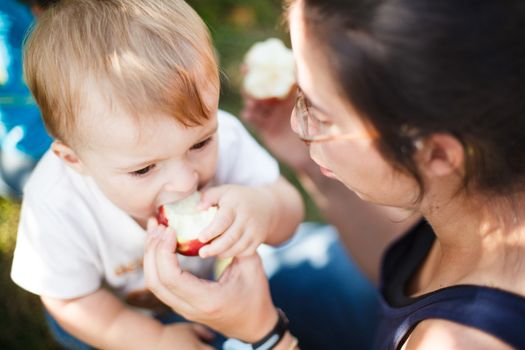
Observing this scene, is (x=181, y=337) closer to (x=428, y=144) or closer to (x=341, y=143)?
(x=341, y=143)

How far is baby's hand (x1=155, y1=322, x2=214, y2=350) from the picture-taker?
1463 millimetres

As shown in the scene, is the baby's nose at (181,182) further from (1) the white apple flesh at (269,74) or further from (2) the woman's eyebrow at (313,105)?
(1) the white apple flesh at (269,74)

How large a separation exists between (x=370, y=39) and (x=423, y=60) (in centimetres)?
8

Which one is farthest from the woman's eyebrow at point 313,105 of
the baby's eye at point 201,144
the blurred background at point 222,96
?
the blurred background at point 222,96

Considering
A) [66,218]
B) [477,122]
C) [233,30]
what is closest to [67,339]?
[66,218]

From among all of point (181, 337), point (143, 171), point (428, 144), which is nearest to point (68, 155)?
point (143, 171)

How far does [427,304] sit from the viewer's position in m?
1.21

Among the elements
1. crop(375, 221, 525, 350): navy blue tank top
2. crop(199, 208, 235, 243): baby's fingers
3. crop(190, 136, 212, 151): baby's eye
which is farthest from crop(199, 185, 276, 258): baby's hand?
crop(375, 221, 525, 350): navy blue tank top

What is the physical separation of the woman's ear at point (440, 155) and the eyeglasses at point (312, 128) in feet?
0.28

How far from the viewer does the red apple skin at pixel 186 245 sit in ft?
4.18

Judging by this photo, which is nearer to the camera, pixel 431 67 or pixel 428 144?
pixel 431 67

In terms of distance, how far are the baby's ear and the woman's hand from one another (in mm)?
187

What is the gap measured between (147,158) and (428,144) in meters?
0.52

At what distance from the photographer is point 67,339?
1623 mm
